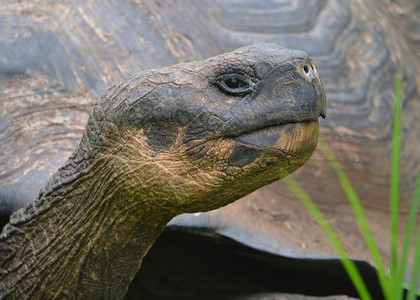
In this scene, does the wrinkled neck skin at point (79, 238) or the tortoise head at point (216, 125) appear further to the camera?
the wrinkled neck skin at point (79, 238)

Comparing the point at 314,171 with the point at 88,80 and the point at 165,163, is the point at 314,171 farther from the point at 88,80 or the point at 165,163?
the point at 165,163

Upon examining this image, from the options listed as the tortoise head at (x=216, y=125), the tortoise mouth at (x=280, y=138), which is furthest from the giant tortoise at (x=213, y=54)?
the tortoise mouth at (x=280, y=138)

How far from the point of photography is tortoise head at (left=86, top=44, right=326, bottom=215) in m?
1.83

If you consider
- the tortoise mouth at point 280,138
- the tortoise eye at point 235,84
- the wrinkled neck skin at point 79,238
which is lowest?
the wrinkled neck skin at point 79,238

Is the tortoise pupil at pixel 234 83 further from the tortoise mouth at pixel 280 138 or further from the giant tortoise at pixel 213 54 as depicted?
the giant tortoise at pixel 213 54

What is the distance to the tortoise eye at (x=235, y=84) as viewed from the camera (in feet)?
6.12

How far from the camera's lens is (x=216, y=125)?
186 cm

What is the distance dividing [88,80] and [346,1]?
1773 mm

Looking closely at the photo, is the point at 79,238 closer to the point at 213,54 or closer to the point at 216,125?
the point at 216,125

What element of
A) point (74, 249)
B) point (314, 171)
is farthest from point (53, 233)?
point (314, 171)

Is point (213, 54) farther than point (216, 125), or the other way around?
point (213, 54)

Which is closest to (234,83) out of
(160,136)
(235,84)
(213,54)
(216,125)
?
(235,84)

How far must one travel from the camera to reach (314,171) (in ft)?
11.3

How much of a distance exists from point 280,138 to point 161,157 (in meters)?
0.37
